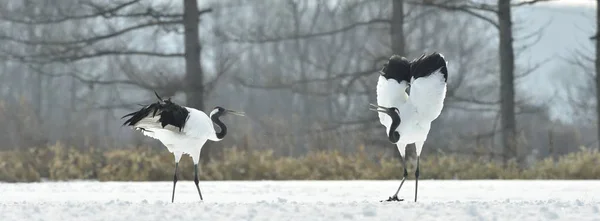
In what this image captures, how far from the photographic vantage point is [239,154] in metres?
19.9

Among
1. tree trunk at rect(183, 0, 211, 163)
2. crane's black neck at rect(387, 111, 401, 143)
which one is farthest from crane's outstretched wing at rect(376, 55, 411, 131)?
tree trunk at rect(183, 0, 211, 163)

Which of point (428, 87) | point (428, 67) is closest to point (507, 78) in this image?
point (428, 67)

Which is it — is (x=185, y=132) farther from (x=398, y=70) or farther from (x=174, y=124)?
(x=398, y=70)

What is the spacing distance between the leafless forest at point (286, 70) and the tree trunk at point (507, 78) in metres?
0.03

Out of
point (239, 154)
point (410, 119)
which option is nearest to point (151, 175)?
point (239, 154)

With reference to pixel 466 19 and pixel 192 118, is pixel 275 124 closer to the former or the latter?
pixel 192 118

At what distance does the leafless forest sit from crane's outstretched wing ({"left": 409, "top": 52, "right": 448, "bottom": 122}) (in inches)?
359

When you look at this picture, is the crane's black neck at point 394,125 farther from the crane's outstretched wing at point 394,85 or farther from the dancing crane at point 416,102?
the crane's outstretched wing at point 394,85

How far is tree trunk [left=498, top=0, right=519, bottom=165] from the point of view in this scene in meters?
20.7

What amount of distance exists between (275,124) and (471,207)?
2124 cm

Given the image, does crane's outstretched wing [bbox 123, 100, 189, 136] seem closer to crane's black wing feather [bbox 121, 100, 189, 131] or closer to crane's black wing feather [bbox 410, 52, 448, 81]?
crane's black wing feather [bbox 121, 100, 189, 131]

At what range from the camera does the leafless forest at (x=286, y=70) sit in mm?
21125

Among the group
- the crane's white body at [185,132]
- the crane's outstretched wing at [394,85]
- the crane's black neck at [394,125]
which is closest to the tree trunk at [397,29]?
the crane's white body at [185,132]

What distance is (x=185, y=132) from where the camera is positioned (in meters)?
12.0
